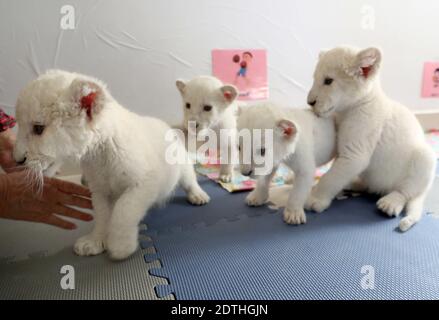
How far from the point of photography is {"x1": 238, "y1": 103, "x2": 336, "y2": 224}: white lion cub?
141cm

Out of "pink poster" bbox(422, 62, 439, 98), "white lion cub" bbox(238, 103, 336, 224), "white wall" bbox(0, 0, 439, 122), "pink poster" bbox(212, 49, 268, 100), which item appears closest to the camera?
"white lion cub" bbox(238, 103, 336, 224)

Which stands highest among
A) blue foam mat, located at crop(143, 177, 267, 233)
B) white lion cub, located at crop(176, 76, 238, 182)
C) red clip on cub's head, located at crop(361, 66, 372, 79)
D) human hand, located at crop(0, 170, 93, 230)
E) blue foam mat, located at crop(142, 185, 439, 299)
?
red clip on cub's head, located at crop(361, 66, 372, 79)

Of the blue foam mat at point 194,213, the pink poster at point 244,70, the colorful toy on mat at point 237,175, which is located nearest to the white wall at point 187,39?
the pink poster at point 244,70

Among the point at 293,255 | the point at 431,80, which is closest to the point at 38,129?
the point at 293,255

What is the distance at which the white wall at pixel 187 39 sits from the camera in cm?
228

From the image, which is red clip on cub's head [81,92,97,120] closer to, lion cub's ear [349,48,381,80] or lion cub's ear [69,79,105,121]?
lion cub's ear [69,79,105,121]

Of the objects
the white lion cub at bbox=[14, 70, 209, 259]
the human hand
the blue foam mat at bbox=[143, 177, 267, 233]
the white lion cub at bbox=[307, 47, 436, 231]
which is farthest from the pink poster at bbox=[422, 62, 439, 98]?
the human hand

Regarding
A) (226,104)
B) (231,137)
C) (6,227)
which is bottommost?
(6,227)

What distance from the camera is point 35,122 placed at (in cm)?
107

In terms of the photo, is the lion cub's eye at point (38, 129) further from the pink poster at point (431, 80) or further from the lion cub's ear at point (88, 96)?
the pink poster at point (431, 80)

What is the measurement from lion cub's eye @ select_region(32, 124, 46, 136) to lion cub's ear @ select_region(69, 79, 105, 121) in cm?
14
